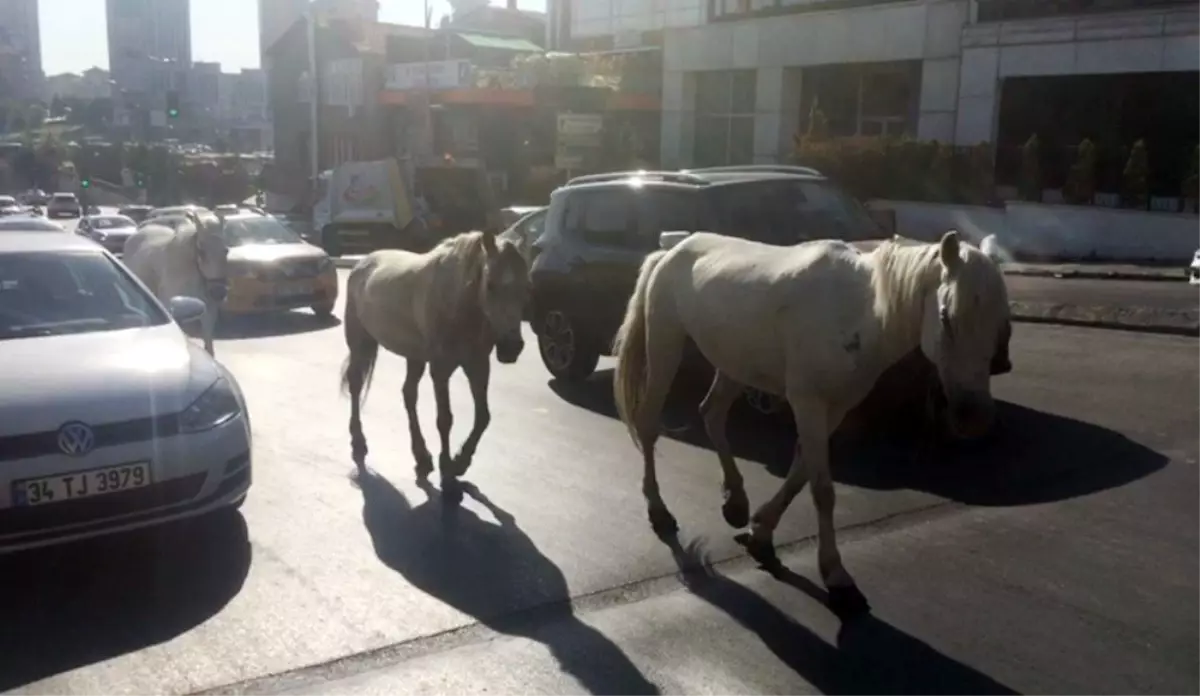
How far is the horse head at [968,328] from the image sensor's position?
454 cm

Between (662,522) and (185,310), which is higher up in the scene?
(185,310)

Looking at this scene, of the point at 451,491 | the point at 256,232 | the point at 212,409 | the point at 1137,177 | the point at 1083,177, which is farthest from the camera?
the point at 1083,177

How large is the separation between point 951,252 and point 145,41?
14662 centimetres

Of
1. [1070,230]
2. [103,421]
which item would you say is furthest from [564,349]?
[1070,230]

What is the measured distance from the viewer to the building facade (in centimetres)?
2316

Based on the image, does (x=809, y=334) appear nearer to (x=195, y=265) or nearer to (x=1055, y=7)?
(x=195, y=265)

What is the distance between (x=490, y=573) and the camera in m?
5.73

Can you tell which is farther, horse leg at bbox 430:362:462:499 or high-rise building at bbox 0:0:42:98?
high-rise building at bbox 0:0:42:98

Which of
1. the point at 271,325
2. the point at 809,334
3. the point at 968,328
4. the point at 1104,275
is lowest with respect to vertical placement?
the point at 271,325

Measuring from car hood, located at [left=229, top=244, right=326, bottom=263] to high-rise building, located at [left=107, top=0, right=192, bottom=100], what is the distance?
392ft

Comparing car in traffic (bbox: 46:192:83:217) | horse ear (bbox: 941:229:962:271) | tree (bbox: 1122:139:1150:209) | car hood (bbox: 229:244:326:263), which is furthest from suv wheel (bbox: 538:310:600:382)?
car in traffic (bbox: 46:192:83:217)

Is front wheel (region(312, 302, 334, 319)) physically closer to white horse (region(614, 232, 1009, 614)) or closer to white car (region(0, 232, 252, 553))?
white car (region(0, 232, 252, 553))

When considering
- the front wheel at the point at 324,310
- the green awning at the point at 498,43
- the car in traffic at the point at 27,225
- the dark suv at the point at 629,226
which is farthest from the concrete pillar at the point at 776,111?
the car in traffic at the point at 27,225

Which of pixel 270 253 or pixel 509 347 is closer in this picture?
pixel 509 347
